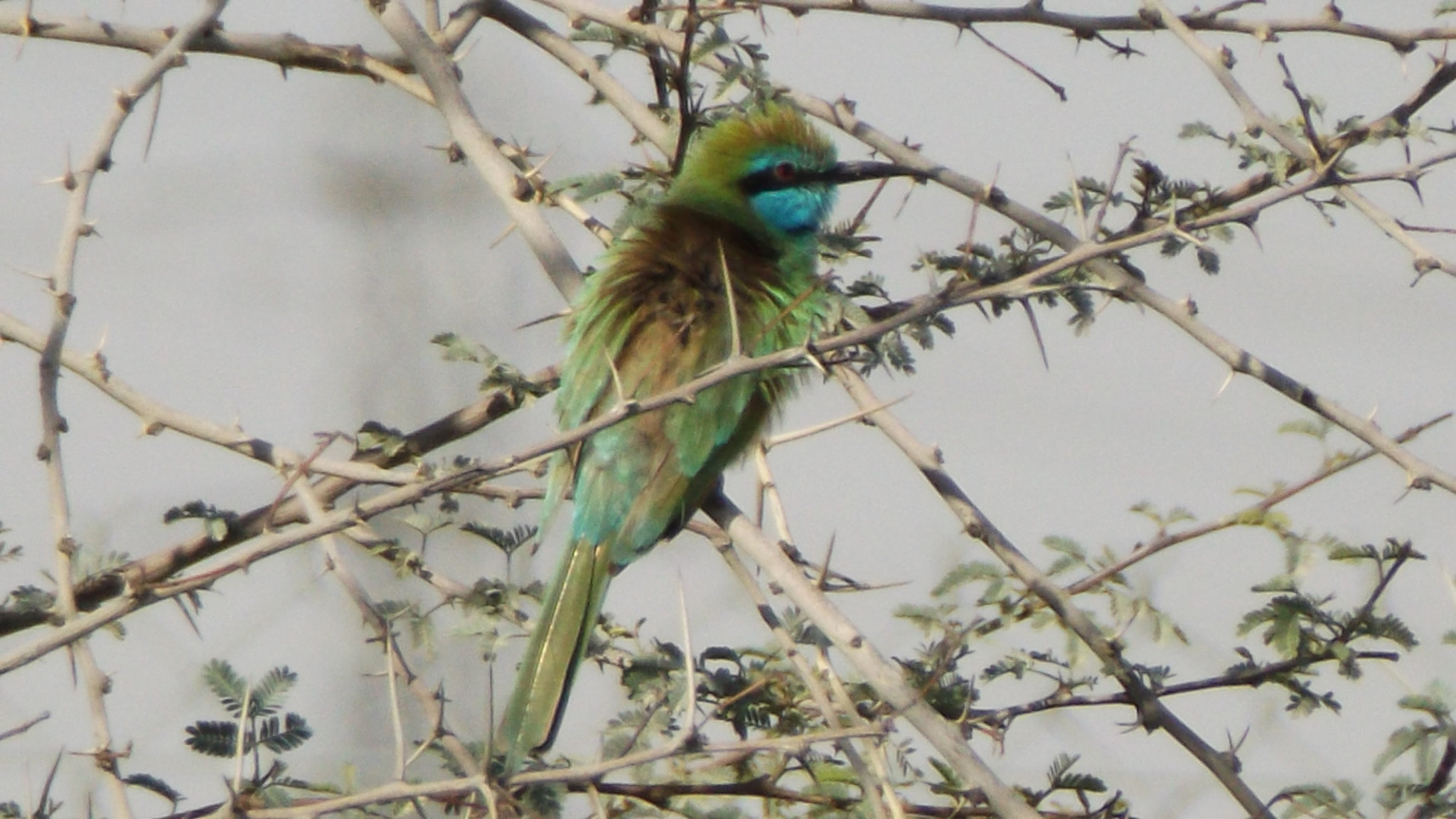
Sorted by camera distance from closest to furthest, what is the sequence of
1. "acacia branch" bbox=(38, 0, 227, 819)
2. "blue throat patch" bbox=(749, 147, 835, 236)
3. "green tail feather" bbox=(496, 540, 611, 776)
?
1. "acacia branch" bbox=(38, 0, 227, 819)
2. "green tail feather" bbox=(496, 540, 611, 776)
3. "blue throat patch" bbox=(749, 147, 835, 236)

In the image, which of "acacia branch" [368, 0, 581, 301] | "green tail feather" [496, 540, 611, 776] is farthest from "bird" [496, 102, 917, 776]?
"acacia branch" [368, 0, 581, 301]

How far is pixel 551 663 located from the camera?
2832 mm

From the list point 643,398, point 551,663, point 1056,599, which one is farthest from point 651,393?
point 1056,599

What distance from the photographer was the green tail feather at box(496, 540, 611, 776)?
279 cm

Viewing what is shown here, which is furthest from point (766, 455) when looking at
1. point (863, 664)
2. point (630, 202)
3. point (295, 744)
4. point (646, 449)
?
point (295, 744)

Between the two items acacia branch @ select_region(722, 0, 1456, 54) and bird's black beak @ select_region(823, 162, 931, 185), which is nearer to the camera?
acacia branch @ select_region(722, 0, 1456, 54)

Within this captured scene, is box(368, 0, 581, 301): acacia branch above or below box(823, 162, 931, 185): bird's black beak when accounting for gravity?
below

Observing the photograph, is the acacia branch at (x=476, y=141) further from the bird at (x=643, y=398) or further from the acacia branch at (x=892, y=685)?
the acacia branch at (x=892, y=685)

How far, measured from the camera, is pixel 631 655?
2.75 meters

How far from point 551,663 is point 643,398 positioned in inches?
21.4

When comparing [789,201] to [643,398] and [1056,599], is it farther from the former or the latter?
[1056,599]

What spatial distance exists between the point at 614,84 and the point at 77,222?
3.49ft

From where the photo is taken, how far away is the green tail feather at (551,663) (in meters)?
2.79

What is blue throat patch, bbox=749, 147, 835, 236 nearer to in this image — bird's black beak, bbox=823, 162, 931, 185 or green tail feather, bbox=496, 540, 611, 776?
bird's black beak, bbox=823, 162, 931, 185
